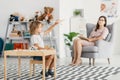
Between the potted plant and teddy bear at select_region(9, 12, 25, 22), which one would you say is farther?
the potted plant

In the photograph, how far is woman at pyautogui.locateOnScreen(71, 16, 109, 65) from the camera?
19.3ft

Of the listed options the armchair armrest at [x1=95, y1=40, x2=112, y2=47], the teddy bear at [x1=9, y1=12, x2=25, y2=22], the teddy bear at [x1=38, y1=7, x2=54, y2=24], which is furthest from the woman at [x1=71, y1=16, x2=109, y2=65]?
the teddy bear at [x1=9, y1=12, x2=25, y2=22]

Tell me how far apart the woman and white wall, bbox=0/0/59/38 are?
1.67m

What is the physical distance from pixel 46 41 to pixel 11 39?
95 cm

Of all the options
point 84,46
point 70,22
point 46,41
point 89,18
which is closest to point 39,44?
point 84,46

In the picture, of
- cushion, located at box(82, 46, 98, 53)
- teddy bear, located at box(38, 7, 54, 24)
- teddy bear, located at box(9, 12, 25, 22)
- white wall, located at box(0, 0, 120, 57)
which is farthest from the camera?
teddy bear, located at box(9, 12, 25, 22)

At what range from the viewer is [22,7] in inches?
304

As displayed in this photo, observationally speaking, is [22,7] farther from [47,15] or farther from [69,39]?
[69,39]

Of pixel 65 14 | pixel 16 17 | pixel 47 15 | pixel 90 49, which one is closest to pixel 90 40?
pixel 90 49

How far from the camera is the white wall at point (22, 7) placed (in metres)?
7.52

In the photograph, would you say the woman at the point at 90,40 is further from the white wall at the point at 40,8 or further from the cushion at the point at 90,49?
the white wall at the point at 40,8

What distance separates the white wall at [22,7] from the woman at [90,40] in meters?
1.67

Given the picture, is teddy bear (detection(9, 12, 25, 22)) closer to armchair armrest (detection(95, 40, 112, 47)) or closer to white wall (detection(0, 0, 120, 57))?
white wall (detection(0, 0, 120, 57))

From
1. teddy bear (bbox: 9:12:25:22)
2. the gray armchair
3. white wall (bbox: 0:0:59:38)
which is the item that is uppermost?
white wall (bbox: 0:0:59:38)
